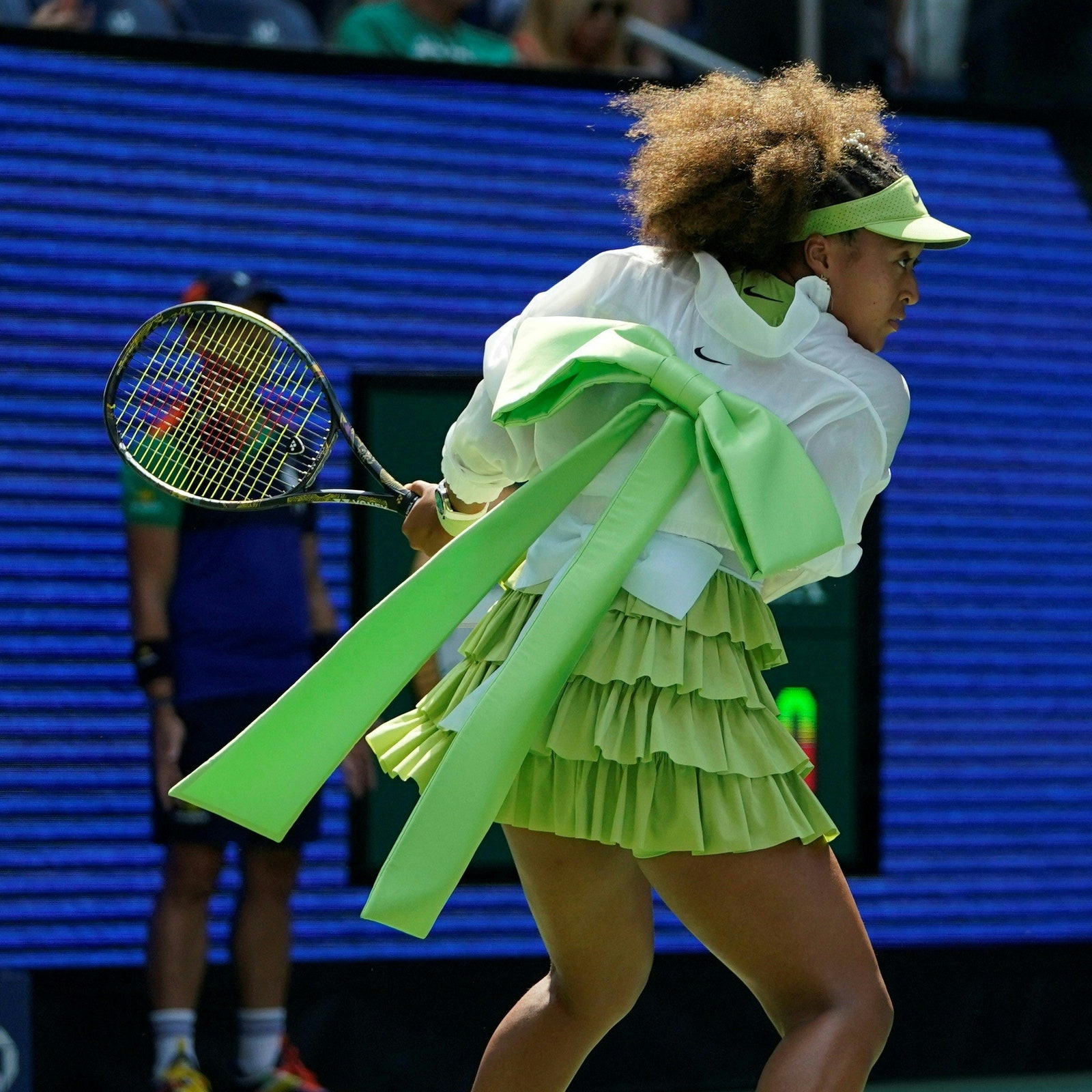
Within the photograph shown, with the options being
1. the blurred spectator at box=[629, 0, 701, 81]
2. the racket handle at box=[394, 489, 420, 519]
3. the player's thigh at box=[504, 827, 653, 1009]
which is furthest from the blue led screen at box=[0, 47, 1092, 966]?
the player's thigh at box=[504, 827, 653, 1009]

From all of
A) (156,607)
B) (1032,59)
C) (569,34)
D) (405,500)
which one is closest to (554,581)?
(405,500)

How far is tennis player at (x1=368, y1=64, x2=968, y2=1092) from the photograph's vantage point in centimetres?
218

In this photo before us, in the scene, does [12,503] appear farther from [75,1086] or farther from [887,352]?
[887,352]

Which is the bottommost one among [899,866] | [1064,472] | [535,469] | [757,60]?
[899,866]

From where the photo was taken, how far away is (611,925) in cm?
235

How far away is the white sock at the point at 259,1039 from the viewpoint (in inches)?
164

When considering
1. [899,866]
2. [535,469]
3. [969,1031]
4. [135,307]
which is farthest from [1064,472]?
[535,469]

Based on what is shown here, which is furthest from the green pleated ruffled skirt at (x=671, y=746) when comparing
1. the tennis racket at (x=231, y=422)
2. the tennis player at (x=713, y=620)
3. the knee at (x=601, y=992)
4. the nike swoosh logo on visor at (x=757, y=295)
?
the tennis racket at (x=231, y=422)

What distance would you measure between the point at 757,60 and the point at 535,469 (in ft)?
9.22

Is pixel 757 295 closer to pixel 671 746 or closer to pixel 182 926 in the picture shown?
pixel 671 746

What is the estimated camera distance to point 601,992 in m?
2.39

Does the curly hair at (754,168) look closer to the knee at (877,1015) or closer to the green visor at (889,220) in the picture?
the green visor at (889,220)

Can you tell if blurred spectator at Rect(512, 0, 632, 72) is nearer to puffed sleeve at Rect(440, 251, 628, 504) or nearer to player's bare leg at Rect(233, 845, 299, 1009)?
player's bare leg at Rect(233, 845, 299, 1009)

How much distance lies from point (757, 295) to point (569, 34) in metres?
2.67
